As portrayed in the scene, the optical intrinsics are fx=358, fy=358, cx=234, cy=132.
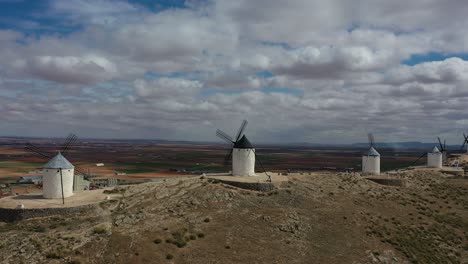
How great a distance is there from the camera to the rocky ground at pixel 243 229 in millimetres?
19844

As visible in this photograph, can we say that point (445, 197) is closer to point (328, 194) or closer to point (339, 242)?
point (328, 194)

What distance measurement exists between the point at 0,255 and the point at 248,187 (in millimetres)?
17482

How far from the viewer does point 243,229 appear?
76.2ft

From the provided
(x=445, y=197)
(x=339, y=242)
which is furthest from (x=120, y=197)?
(x=445, y=197)

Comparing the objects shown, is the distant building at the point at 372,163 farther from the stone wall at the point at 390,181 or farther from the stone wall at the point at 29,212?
the stone wall at the point at 29,212

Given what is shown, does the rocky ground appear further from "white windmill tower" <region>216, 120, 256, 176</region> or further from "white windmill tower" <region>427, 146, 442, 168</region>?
"white windmill tower" <region>427, 146, 442, 168</region>

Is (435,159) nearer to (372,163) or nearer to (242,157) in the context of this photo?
(372,163)

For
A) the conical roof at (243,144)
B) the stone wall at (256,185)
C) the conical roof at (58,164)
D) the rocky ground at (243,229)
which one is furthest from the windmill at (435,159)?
the conical roof at (58,164)

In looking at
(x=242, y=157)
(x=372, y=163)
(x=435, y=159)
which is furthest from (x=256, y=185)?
(x=435, y=159)

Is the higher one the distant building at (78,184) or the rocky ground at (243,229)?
the distant building at (78,184)

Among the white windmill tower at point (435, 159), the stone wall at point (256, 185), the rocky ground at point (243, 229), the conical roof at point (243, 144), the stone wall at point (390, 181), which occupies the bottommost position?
the rocky ground at point (243, 229)

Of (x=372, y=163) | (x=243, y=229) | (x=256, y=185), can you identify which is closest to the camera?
(x=243, y=229)

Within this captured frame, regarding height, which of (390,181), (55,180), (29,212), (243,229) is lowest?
(243,229)

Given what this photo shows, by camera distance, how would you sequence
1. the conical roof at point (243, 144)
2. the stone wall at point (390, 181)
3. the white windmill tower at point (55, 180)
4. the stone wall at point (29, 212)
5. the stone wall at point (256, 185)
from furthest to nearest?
the stone wall at point (390, 181) < the conical roof at point (243, 144) < the stone wall at point (256, 185) < the white windmill tower at point (55, 180) < the stone wall at point (29, 212)
